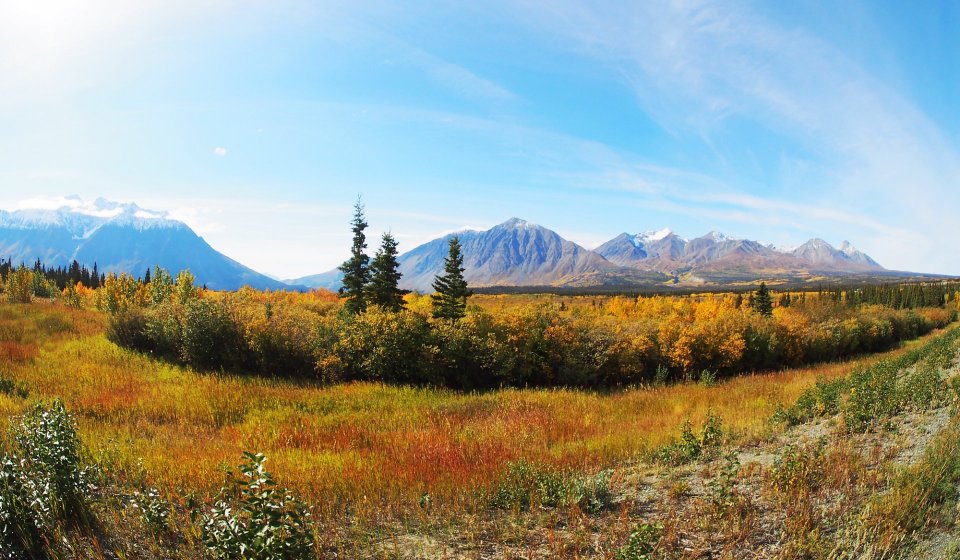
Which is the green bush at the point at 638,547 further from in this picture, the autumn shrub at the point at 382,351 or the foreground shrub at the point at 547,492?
the autumn shrub at the point at 382,351

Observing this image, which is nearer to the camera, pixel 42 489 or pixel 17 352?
pixel 42 489

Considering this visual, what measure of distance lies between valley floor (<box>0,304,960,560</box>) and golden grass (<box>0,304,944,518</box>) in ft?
0.26

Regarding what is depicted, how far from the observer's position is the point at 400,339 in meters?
21.2

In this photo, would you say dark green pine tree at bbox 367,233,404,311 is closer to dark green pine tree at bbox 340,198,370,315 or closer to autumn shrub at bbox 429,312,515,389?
dark green pine tree at bbox 340,198,370,315

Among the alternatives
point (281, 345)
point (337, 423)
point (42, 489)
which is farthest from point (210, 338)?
point (42, 489)

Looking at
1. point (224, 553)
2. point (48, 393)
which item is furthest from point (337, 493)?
point (48, 393)

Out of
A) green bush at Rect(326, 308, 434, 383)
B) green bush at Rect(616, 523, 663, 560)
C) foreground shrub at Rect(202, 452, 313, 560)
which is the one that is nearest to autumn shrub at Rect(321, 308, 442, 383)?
green bush at Rect(326, 308, 434, 383)

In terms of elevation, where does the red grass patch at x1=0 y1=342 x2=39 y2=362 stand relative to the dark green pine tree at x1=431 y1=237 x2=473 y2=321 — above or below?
below

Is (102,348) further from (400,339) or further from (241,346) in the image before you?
(400,339)

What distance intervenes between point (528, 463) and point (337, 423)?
23.1ft

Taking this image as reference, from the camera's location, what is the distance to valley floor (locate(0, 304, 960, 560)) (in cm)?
572

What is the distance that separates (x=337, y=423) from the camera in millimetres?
13211

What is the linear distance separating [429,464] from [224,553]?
518 cm

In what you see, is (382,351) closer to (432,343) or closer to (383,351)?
(383,351)
